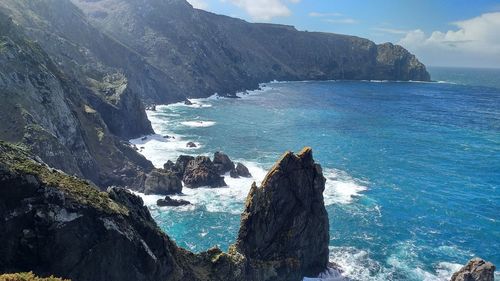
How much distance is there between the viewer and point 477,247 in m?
58.9

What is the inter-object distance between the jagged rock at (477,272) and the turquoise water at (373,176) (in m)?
3.84

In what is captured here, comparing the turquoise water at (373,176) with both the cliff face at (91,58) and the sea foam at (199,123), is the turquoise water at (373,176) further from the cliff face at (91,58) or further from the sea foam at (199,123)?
the cliff face at (91,58)

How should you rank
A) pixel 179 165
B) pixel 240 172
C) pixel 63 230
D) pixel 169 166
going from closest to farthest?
pixel 63 230 < pixel 179 165 < pixel 169 166 < pixel 240 172

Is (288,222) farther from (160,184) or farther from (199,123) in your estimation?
(199,123)

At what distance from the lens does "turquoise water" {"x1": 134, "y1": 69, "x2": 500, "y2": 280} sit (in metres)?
57.6

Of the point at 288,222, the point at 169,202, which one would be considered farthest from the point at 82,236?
the point at 169,202

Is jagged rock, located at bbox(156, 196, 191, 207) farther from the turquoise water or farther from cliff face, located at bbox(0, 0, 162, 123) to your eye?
cliff face, located at bbox(0, 0, 162, 123)

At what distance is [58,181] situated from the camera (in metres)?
28.4

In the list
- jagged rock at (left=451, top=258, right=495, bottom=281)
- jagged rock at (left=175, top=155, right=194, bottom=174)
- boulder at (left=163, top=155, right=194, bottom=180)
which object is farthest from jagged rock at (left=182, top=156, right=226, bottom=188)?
jagged rock at (left=451, top=258, right=495, bottom=281)

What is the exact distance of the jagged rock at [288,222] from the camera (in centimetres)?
4600

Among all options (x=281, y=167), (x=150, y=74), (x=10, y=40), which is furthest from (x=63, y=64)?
(x=281, y=167)

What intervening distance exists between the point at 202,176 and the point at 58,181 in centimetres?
4924

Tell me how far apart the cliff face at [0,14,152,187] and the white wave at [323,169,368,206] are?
32147 millimetres

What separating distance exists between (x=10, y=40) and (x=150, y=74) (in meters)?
93.6
